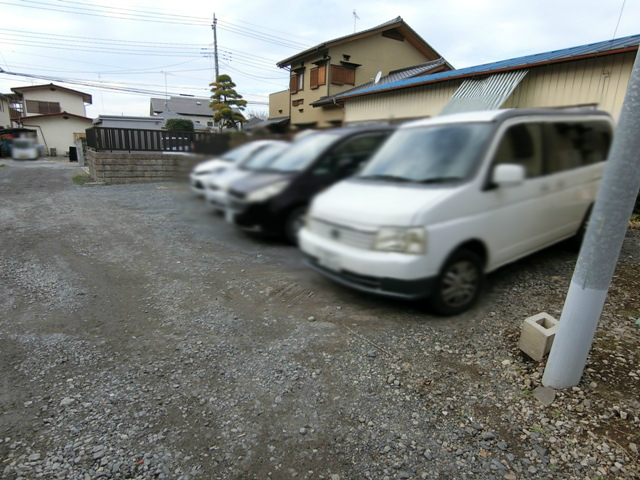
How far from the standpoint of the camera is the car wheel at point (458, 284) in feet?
1.82

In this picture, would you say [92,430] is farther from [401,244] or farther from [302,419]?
[401,244]

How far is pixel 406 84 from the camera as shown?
78 centimetres

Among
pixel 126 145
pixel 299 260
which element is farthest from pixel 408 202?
pixel 126 145

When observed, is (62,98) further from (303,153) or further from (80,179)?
(303,153)

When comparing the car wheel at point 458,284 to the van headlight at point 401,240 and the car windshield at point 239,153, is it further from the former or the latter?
the car windshield at point 239,153

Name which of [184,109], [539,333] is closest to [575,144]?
[184,109]

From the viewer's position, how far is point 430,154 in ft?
2.04

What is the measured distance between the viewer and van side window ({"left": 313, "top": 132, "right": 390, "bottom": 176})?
58cm

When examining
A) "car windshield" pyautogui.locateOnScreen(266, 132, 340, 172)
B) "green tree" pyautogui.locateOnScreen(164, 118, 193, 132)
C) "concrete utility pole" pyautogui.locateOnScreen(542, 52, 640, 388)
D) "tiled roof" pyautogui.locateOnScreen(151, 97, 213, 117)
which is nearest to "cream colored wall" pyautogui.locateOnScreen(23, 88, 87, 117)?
"tiled roof" pyautogui.locateOnScreen(151, 97, 213, 117)

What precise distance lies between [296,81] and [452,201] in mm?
741

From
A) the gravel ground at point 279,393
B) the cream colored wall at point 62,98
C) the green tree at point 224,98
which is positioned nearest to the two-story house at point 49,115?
the cream colored wall at point 62,98

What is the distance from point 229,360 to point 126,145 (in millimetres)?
Result: 8222

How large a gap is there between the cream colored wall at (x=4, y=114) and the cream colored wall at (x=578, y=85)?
105 inches

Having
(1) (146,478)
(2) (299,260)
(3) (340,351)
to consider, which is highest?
(2) (299,260)
